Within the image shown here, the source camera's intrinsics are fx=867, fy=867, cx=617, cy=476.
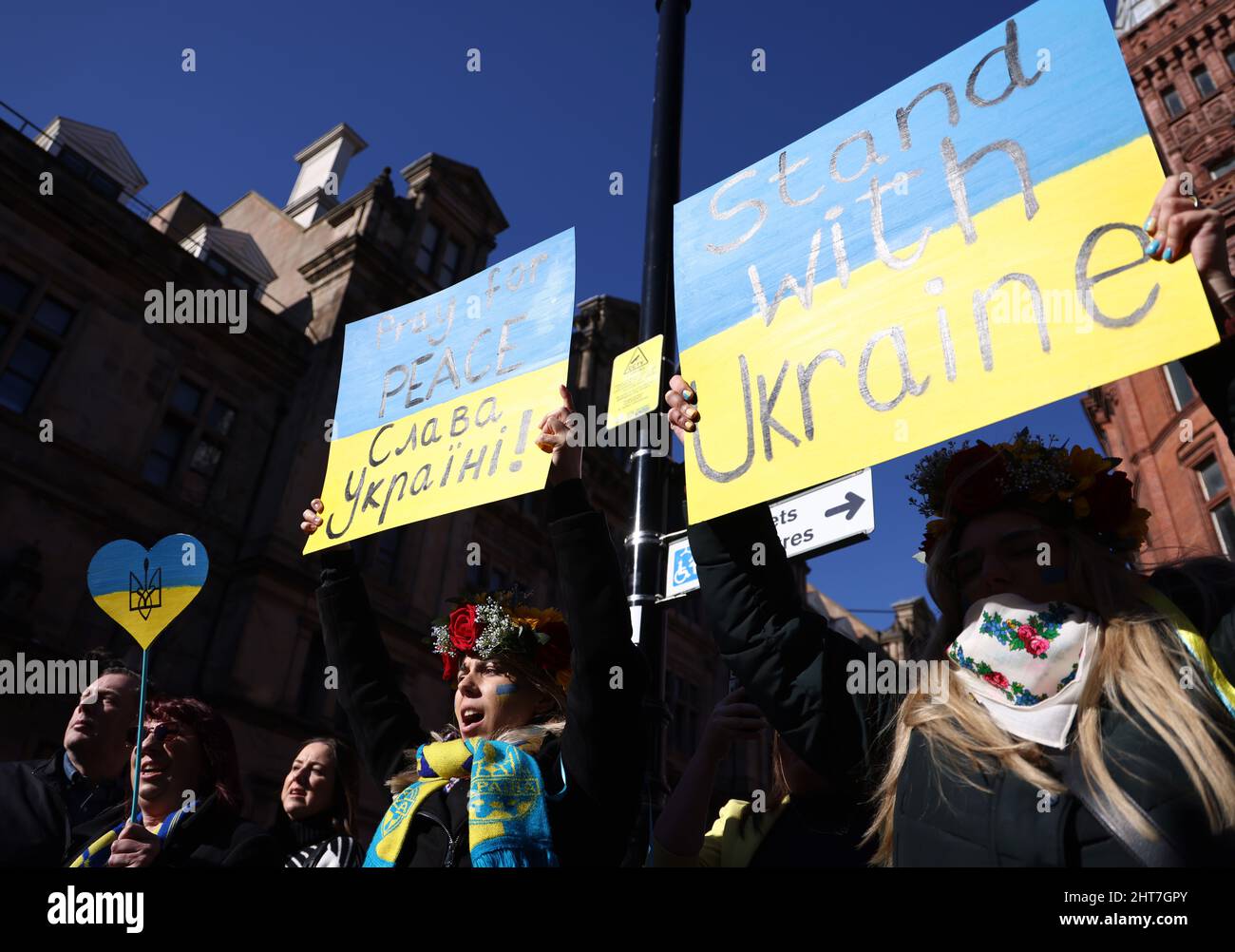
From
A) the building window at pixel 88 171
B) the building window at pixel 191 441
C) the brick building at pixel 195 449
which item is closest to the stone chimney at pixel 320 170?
the brick building at pixel 195 449

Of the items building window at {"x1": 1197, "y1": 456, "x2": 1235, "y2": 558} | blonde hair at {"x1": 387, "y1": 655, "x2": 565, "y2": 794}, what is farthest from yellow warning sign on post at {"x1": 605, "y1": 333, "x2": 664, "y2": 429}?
building window at {"x1": 1197, "y1": 456, "x2": 1235, "y2": 558}

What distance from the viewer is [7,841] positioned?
2.91 metres

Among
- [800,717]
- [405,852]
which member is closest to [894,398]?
[800,717]

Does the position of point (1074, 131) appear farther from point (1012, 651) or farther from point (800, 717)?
point (800, 717)

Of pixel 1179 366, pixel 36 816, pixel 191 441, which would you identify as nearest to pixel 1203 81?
pixel 1179 366

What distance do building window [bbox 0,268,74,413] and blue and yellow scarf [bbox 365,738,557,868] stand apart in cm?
1375

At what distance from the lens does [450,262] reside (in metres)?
22.4

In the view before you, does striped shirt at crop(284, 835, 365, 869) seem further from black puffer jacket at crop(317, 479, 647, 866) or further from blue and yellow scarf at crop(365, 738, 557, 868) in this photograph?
black puffer jacket at crop(317, 479, 647, 866)

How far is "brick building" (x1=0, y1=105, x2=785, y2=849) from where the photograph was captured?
42.8ft

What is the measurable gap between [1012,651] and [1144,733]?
0.29 m

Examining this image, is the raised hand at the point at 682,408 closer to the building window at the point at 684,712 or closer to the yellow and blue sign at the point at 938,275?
the yellow and blue sign at the point at 938,275

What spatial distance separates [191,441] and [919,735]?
53.4 feet

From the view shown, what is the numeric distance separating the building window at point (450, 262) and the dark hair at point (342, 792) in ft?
60.4

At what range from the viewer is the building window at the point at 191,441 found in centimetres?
1531
